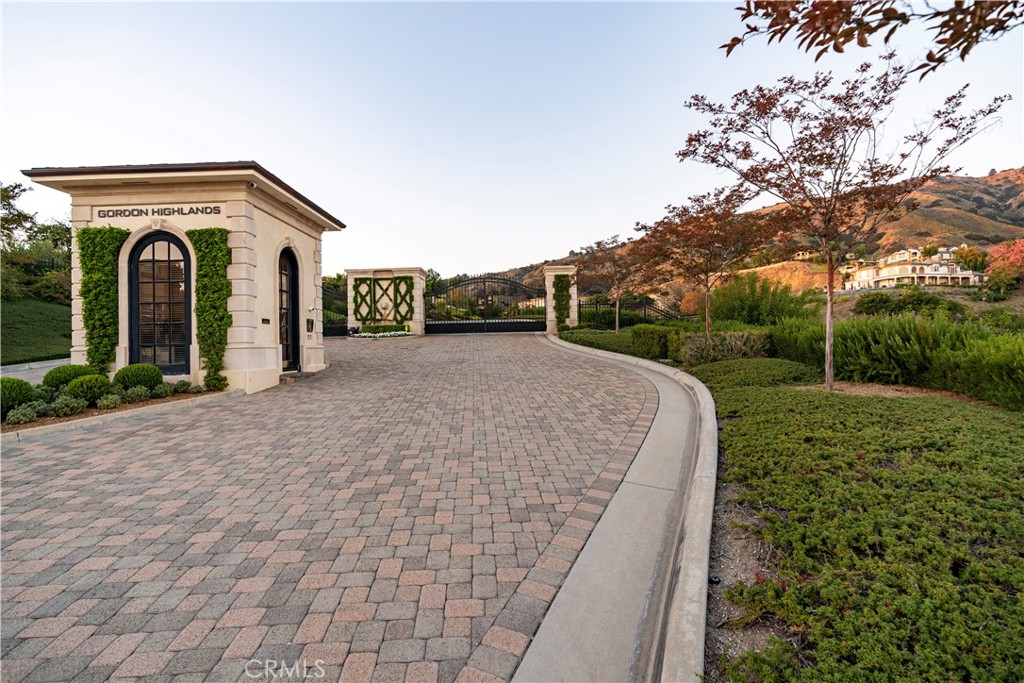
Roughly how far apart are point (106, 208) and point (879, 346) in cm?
1475

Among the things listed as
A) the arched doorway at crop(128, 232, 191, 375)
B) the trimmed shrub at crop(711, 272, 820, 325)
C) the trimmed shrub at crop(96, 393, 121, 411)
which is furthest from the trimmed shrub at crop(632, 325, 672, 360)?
the trimmed shrub at crop(96, 393, 121, 411)

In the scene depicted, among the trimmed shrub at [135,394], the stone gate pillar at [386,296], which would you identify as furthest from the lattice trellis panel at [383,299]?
the trimmed shrub at [135,394]

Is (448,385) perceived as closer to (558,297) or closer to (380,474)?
(380,474)

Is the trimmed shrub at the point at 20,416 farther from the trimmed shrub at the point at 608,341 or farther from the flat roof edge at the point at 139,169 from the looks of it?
the trimmed shrub at the point at 608,341

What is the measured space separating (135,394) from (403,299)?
633 inches

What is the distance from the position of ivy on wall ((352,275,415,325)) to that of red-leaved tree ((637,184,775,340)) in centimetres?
1383

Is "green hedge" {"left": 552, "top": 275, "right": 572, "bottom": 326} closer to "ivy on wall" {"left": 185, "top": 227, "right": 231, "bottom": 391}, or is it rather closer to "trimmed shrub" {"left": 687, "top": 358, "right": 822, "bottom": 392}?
"trimmed shrub" {"left": 687, "top": 358, "right": 822, "bottom": 392}

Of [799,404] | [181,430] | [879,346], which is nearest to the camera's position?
[799,404]

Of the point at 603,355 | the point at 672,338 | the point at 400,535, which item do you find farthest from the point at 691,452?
the point at 603,355

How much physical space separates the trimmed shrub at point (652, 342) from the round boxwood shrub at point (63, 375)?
12.3m

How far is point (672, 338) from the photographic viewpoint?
1123cm

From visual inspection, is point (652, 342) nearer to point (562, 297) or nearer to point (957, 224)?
point (562, 297)

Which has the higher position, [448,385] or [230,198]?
[230,198]

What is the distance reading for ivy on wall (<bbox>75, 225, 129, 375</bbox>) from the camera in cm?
849
